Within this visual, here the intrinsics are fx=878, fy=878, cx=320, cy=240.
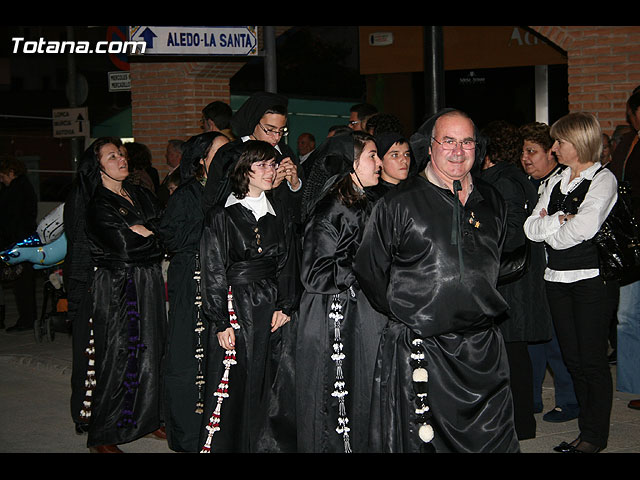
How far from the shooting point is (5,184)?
13.0m

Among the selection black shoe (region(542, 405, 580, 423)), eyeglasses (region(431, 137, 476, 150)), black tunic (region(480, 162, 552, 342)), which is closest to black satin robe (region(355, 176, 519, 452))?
eyeglasses (region(431, 137, 476, 150))

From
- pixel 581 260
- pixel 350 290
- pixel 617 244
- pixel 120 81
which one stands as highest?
pixel 120 81

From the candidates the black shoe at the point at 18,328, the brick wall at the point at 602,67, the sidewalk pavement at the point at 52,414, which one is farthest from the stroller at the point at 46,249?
the brick wall at the point at 602,67

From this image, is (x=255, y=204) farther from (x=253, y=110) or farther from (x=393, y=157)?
(x=393, y=157)

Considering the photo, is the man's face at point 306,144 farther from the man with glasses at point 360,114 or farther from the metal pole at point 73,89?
the man with glasses at point 360,114

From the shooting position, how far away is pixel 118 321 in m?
6.65

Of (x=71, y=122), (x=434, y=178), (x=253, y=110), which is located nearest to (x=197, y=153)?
(x=253, y=110)

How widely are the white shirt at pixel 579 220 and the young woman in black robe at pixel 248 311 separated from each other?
1687 millimetres

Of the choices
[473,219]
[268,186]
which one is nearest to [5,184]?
[268,186]

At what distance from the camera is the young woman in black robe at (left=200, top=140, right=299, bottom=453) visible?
5613mm

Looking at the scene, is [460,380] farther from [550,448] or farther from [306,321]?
[550,448]

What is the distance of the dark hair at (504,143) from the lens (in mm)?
6438

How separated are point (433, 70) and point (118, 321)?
3.09 meters

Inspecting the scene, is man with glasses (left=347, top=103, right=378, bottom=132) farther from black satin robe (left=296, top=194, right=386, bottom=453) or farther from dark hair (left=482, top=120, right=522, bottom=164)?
black satin robe (left=296, top=194, right=386, bottom=453)
